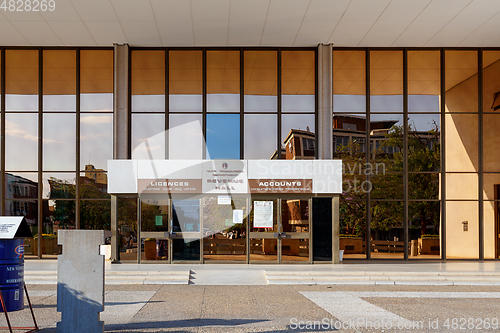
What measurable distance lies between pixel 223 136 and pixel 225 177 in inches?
87.4

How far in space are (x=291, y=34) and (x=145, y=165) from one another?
6.90 meters

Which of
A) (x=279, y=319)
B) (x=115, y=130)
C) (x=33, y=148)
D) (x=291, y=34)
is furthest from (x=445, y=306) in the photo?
(x=33, y=148)

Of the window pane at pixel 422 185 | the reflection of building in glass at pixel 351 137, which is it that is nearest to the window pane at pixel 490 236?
the window pane at pixel 422 185

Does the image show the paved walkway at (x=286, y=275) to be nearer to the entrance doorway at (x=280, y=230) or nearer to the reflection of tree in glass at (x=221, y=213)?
the entrance doorway at (x=280, y=230)

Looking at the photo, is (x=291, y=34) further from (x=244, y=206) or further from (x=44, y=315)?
(x=44, y=315)

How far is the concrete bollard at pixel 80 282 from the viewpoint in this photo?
6.05 metres

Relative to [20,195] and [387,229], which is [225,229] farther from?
[20,195]

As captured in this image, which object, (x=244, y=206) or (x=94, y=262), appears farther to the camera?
(x=244, y=206)

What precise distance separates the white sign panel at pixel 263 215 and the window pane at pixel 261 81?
3.88 metres

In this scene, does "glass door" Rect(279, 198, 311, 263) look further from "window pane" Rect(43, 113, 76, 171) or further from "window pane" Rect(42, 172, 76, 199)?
"window pane" Rect(43, 113, 76, 171)

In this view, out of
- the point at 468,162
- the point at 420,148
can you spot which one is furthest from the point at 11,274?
the point at 468,162

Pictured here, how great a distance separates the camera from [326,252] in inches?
608

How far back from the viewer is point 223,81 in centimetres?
1747

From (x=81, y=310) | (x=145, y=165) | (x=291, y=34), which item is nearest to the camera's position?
(x=81, y=310)
